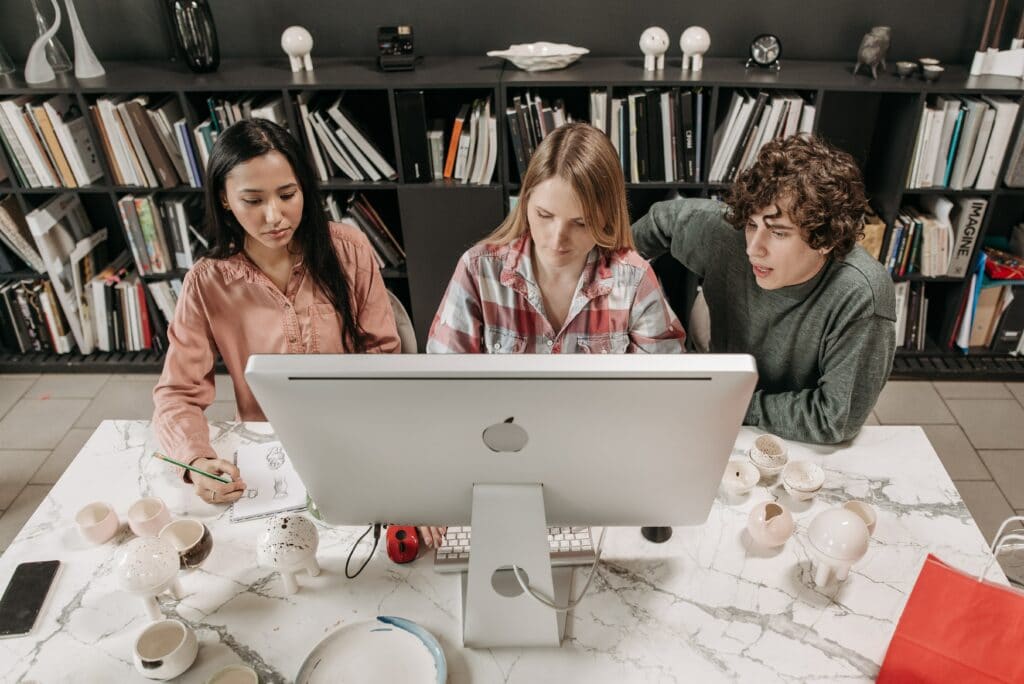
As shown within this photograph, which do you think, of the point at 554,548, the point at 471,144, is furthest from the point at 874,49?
the point at 554,548

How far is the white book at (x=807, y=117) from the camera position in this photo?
2484 mm

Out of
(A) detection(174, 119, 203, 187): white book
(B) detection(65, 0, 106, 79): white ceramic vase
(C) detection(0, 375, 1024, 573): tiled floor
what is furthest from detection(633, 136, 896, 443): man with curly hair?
(B) detection(65, 0, 106, 79): white ceramic vase

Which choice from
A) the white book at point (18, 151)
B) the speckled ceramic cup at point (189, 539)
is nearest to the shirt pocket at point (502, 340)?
the speckled ceramic cup at point (189, 539)

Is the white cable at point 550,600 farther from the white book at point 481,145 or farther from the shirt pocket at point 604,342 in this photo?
the white book at point 481,145

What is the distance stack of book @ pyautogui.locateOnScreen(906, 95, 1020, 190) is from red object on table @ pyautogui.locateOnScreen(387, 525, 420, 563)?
7.44 feet

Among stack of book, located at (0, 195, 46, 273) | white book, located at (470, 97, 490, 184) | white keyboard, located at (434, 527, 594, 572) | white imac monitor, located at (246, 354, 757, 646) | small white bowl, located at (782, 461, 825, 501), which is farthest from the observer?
stack of book, located at (0, 195, 46, 273)

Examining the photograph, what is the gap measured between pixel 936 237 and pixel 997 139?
1.24ft

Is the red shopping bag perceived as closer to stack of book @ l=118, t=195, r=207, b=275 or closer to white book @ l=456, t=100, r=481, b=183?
white book @ l=456, t=100, r=481, b=183

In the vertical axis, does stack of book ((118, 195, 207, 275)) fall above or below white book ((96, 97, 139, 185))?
below

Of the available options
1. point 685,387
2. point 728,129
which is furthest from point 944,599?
point 728,129

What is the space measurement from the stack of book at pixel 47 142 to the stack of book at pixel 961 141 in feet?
9.83

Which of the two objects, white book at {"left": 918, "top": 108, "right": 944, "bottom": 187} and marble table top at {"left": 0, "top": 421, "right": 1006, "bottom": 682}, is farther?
white book at {"left": 918, "top": 108, "right": 944, "bottom": 187}

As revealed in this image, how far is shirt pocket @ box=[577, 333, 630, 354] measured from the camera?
1708 mm

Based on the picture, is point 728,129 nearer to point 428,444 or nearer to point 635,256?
point 635,256
